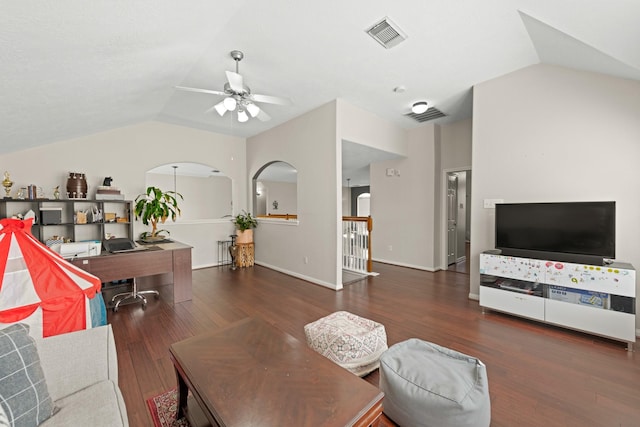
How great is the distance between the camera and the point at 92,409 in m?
1.10

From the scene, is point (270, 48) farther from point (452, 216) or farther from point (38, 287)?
point (452, 216)

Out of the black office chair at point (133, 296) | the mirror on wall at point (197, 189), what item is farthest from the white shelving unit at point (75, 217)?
the mirror on wall at point (197, 189)

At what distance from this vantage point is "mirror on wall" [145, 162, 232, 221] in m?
8.31

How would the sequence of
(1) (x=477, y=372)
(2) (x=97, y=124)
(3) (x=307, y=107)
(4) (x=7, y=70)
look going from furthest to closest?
1. (3) (x=307, y=107)
2. (2) (x=97, y=124)
3. (4) (x=7, y=70)
4. (1) (x=477, y=372)

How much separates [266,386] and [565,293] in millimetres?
3197

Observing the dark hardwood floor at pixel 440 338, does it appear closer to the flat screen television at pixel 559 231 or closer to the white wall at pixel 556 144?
the flat screen television at pixel 559 231

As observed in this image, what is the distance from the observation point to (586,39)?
7.29ft

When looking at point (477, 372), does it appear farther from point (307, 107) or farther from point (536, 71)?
point (307, 107)

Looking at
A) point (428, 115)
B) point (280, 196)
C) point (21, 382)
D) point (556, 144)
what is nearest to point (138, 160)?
point (21, 382)

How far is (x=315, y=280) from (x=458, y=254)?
391 cm

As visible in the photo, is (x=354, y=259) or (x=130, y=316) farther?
(x=354, y=259)

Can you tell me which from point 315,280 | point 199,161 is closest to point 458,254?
point 315,280

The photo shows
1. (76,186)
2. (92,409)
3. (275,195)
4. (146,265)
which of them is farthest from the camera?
(275,195)

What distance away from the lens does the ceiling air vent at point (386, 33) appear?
7.66ft
